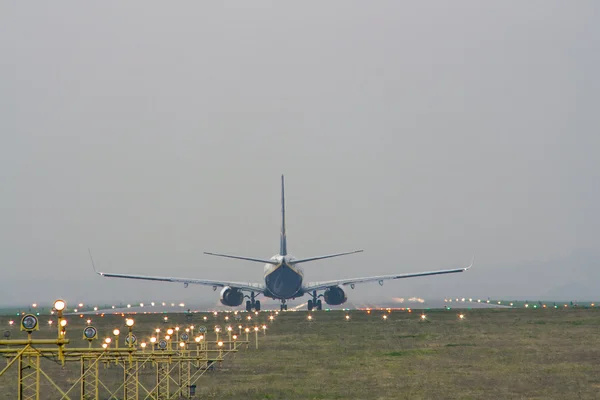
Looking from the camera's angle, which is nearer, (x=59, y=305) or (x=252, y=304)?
(x=59, y=305)

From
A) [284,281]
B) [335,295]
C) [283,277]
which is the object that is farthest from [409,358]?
[335,295]

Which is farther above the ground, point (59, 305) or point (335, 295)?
point (335, 295)

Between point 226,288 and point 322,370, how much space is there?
8448 cm

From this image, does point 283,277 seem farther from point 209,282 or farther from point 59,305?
point 59,305

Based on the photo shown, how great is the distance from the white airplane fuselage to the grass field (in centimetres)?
843

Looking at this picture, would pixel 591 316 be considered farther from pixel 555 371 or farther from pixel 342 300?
pixel 555 371

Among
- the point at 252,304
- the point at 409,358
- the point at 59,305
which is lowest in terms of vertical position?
the point at 409,358

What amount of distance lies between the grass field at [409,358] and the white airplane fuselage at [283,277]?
27.6ft

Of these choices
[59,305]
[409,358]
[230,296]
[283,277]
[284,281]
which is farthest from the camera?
[230,296]

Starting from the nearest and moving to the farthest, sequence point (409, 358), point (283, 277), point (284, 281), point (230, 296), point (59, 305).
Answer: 1. point (59, 305)
2. point (409, 358)
3. point (283, 277)
4. point (284, 281)
5. point (230, 296)

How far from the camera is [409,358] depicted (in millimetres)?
81062

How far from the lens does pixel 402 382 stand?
207ft

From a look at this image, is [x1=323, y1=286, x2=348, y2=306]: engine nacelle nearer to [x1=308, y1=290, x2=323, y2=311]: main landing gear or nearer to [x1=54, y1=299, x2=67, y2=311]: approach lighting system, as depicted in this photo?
[x1=308, y1=290, x2=323, y2=311]: main landing gear

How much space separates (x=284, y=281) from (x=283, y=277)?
1.37 meters
